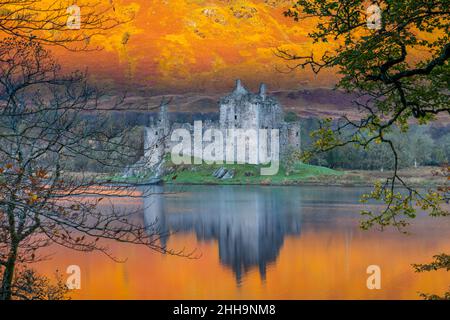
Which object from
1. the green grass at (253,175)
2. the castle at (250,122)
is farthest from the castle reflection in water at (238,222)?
the castle at (250,122)

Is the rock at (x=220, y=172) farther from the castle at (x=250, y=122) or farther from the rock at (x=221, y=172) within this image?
the castle at (x=250, y=122)

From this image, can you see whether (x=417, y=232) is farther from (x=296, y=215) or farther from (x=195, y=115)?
(x=195, y=115)

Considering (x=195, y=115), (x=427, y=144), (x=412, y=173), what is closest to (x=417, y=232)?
(x=412, y=173)

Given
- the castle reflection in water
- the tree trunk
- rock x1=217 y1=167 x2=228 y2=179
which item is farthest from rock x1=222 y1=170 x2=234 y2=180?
the tree trunk

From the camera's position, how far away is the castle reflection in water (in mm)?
32031

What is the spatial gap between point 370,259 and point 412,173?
5473 cm

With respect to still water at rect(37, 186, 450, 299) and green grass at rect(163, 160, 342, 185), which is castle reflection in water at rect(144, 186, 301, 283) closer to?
still water at rect(37, 186, 450, 299)

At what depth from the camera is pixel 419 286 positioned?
23.8 meters

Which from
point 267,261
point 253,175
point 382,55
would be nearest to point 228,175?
point 253,175

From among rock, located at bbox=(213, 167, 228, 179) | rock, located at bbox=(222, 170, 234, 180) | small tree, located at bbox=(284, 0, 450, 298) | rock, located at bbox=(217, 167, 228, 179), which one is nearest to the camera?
small tree, located at bbox=(284, 0, 450, 298)

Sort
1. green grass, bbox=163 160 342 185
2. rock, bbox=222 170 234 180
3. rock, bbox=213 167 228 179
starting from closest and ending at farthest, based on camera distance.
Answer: green grass, bbox=163 160 342 185, rock, bbox=222 170 234 180, rock, bbox=213 167 228 179

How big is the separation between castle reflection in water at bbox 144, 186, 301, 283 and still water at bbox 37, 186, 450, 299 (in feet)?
0.27

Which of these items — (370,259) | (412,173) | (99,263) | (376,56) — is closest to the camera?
(376,56)

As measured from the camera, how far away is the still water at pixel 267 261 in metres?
23.6
